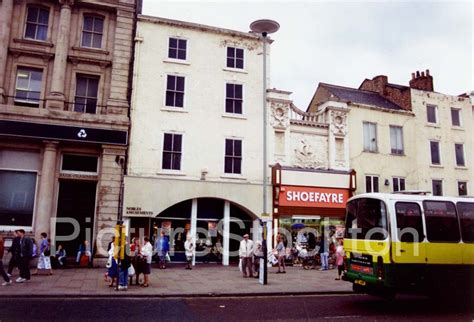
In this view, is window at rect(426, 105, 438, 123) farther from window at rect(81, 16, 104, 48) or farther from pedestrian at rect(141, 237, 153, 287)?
window at rect(81, 16, 104, 48)

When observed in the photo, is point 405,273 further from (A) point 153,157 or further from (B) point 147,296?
(A) point 153,157

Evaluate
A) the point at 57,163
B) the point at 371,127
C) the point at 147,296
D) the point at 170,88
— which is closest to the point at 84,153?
the point at 57,163

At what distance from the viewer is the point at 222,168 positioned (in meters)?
21.8

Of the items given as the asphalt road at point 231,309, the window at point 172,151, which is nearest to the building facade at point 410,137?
the window at point 172,151

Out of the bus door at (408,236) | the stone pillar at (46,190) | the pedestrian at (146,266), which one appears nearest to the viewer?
the bus door at (408,236)

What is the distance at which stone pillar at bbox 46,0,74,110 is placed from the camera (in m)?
19.4

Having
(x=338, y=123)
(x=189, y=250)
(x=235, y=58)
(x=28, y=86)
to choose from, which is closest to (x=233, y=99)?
(x=235, y=58)

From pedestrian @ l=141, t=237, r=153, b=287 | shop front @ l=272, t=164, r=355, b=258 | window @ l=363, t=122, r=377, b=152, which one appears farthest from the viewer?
window @ l=363, t=122, r=377, b=152

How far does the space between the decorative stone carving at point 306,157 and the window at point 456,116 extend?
11574 millimetres

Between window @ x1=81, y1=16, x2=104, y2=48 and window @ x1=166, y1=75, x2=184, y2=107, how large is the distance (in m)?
4.33

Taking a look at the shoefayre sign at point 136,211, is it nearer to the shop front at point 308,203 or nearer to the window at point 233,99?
the shop front at point 308,203

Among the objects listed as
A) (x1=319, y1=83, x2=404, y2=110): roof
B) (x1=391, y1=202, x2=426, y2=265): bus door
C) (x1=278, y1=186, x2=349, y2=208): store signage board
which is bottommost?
(x1=391, y1=202, x2=426, y2=265): bus door

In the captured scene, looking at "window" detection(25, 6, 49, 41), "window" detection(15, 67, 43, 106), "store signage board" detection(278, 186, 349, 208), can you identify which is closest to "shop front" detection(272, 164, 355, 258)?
"store signage board" detection(278, 186, 349, 208)

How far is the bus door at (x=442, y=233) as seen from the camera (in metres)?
10.3
